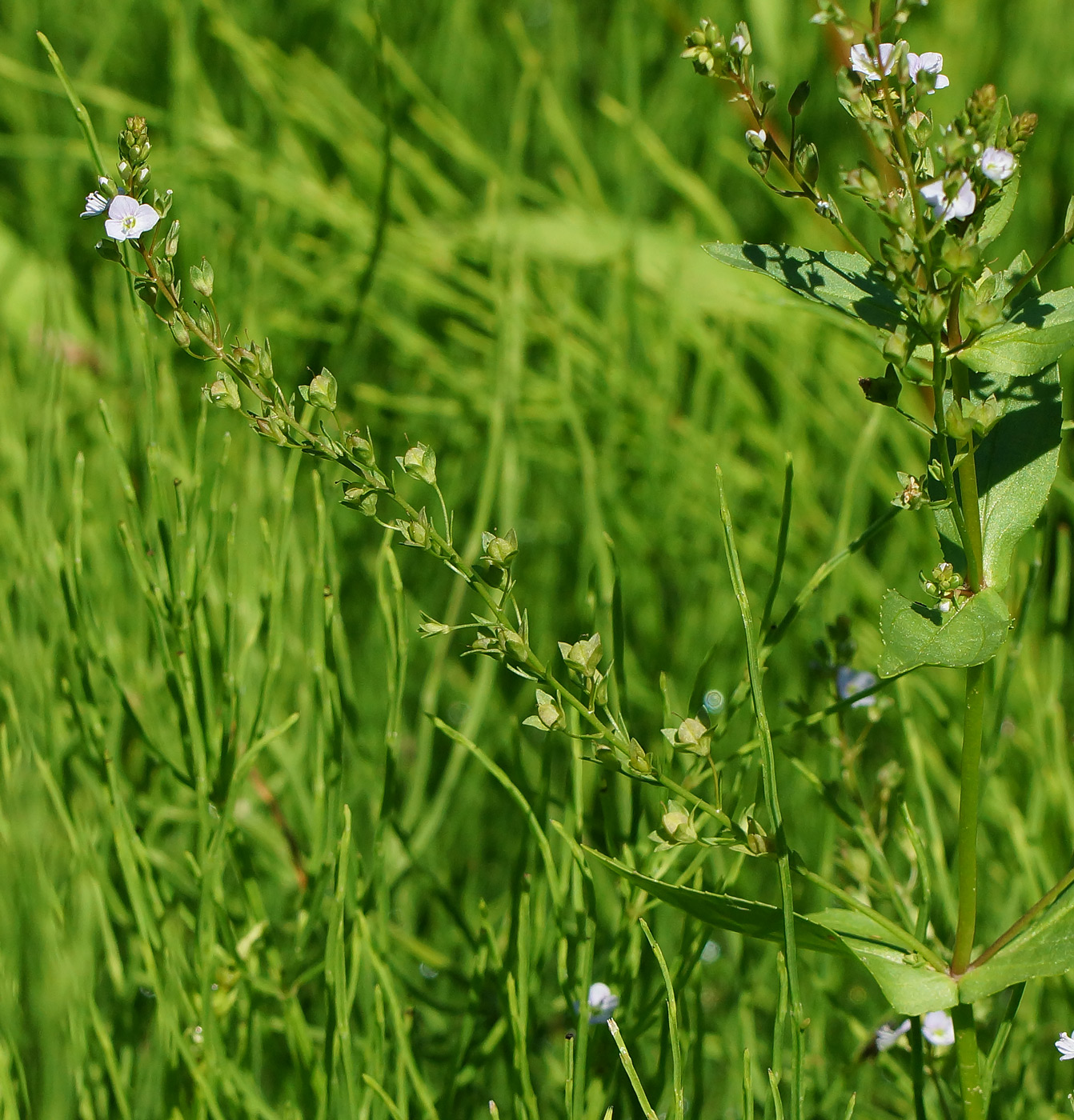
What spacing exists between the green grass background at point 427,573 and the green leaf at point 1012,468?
21 cm

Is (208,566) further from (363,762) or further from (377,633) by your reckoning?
(377,633)

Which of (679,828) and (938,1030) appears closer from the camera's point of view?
(679,828)

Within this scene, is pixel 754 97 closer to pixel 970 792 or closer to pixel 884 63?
pixel 884 63

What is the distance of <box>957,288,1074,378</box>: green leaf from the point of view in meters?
0.57

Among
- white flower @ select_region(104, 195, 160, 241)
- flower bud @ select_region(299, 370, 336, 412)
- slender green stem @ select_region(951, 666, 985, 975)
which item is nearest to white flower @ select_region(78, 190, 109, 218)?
white flower @ select_region(104, 195, 160, 241)

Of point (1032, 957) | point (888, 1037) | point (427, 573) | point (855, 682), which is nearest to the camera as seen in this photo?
point (1032, 957)

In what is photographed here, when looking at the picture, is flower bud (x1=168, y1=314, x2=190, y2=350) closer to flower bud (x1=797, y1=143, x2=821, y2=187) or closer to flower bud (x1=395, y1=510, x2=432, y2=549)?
flower bud (x1=395, y1=510, x2=432, y2=549)

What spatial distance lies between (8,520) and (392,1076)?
0.64 metres

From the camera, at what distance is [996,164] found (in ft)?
1.71

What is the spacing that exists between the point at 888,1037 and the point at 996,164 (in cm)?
56

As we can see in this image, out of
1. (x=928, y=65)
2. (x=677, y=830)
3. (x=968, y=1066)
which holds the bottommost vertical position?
(x=968, y=1066)

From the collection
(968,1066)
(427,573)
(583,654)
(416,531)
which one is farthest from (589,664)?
(427,573)

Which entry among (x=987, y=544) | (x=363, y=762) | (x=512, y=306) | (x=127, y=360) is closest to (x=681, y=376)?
(x=512, y=306)

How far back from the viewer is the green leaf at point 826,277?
1.99ft
